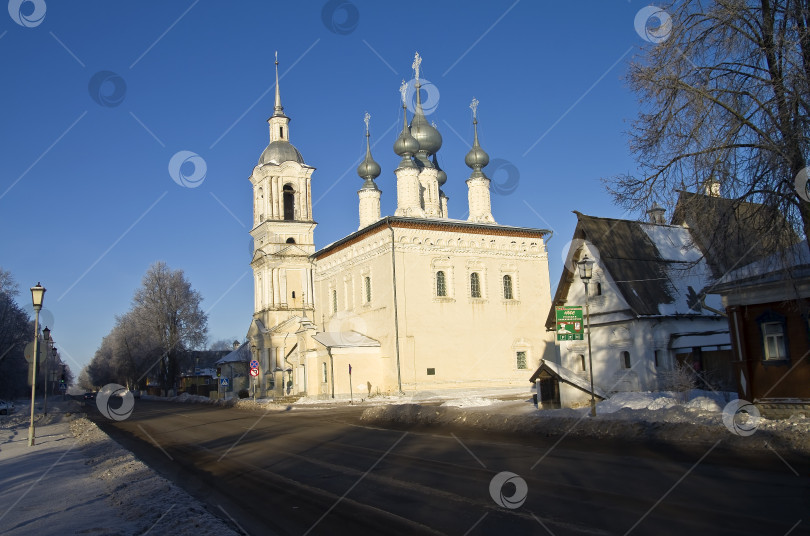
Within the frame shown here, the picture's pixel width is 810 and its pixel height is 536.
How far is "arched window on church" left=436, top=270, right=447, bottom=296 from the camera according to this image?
51.3m

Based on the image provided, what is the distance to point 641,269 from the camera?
31891 mm

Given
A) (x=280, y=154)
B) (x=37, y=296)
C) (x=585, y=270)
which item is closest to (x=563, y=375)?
(x=585, y=270)

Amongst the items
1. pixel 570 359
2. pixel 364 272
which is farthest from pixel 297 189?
pixel 570 359

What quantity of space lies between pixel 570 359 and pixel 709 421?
58.5ft

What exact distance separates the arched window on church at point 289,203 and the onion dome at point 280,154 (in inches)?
103

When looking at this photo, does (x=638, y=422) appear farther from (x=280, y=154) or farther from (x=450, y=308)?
(x=280, y=154)

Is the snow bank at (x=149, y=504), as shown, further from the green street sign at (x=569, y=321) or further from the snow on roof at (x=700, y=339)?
the snow on roof at (x=700, y=339)

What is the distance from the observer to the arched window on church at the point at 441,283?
2020 inches

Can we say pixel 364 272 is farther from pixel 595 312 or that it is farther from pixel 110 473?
pixel 110 473

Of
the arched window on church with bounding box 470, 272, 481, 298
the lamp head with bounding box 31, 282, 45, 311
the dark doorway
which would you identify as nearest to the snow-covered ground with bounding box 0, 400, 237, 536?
the lamp head with bounding box 31, 282, 45, 311

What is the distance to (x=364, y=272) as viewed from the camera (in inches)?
2084

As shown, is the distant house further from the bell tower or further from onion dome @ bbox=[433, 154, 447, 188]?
the bell tower

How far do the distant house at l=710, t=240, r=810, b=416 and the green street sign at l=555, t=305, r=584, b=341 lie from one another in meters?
4.24

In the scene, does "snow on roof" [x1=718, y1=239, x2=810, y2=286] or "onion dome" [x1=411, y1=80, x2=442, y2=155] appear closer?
"snow on roof" [x1=718, y1=239, x2=810, y2=286]
